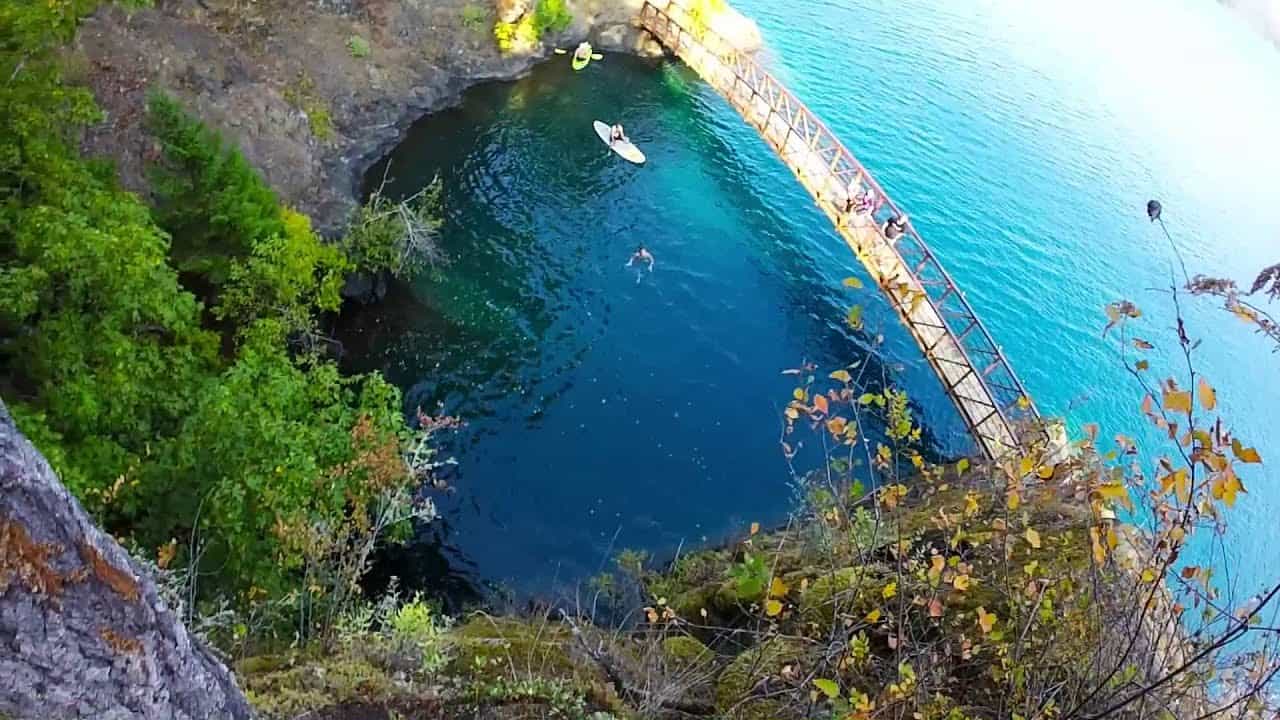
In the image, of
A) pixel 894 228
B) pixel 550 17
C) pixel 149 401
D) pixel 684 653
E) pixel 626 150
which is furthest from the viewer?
pixel 550 17

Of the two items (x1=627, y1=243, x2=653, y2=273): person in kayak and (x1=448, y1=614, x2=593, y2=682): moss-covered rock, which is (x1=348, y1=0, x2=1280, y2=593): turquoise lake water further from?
(x1=448, y1=614, x2=593, y2=682): moss-covered rock

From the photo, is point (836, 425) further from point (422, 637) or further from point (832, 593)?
point (422, 637)

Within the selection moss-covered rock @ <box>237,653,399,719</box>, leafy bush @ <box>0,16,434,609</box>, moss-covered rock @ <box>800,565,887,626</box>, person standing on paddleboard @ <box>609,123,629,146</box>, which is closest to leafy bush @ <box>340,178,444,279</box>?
leafy bush @ <box>0,16,434,609</box>

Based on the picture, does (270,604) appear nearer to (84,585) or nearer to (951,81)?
(84,585)

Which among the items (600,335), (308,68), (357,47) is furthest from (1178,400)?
(357,47)

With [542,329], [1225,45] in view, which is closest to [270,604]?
[542,329]
